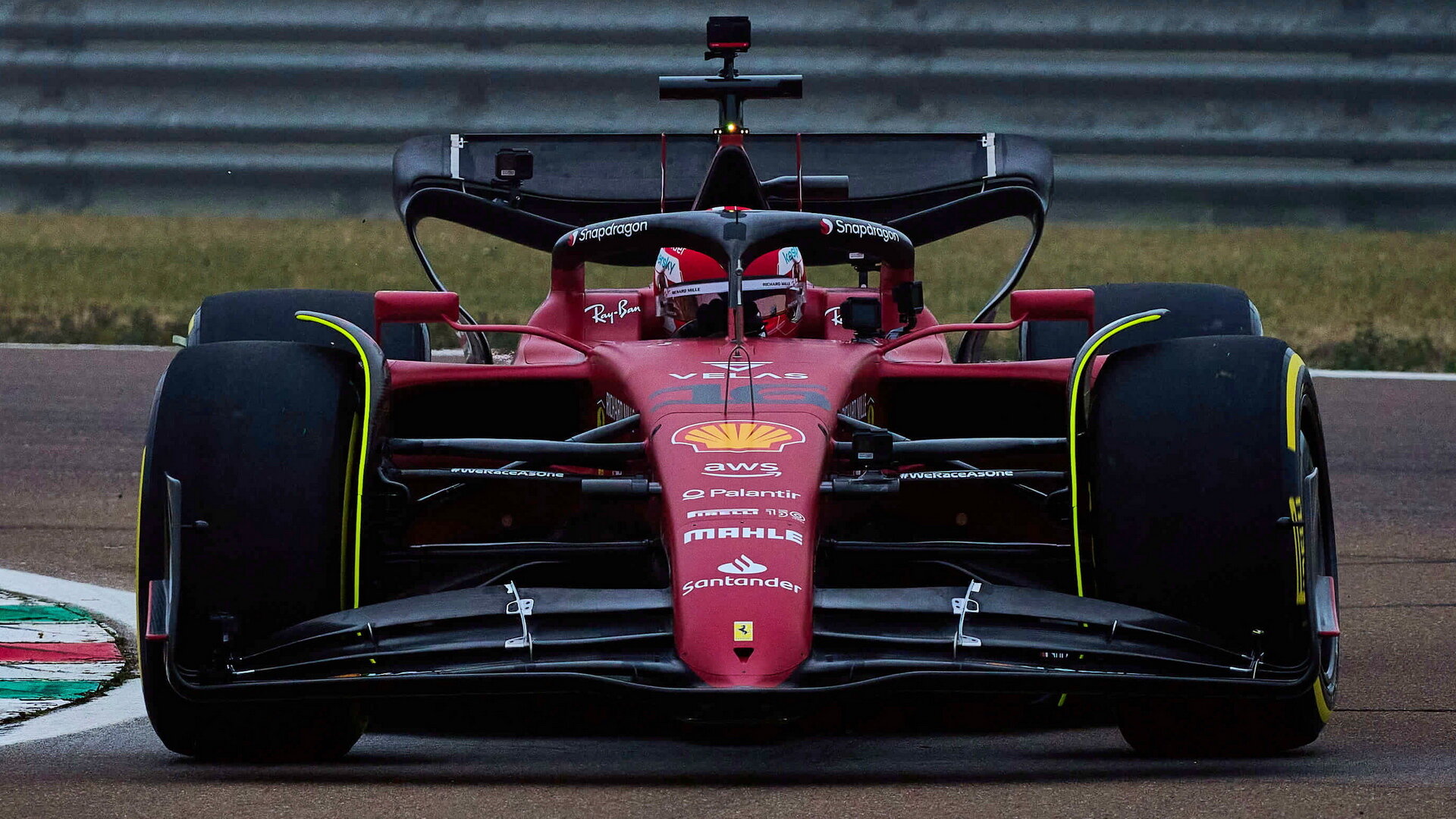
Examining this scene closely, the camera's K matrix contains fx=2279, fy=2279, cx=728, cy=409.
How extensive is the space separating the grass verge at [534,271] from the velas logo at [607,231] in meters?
5.81

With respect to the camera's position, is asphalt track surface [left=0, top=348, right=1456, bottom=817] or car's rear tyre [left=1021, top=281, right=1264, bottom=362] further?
car's rear tyre [left=1021, top=281, right=1264, bottom=362]

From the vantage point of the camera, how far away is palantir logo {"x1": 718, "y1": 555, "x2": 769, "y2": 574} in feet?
14.6

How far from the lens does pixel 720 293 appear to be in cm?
609

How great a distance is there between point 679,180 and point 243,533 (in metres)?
3.79

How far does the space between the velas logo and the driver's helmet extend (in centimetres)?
20

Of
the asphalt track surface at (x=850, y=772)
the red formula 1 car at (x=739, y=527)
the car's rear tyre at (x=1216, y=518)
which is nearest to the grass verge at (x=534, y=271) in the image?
the asphalt track surface at (x=850, y=772)

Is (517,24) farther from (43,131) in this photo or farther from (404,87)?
(43,131)

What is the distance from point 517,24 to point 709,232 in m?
8.82

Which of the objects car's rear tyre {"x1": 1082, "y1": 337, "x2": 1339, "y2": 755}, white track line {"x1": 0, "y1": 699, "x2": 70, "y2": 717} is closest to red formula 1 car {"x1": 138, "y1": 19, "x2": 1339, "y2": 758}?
car's rear tyre {"x1": 1082, "y1": 337, "x2": 1339, "y2": 755}

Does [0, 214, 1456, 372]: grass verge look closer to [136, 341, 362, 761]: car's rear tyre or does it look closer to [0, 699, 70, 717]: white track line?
[0, 699, 70, 717]: white track line

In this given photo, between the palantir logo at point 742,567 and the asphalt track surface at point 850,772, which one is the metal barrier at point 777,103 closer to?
the asphalt track surface at point 850,772

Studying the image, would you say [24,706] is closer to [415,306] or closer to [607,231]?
[415,306]

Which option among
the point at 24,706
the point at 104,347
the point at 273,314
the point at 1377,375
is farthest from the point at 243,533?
the point at 1377,375

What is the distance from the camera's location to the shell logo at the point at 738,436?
16.1 ft
